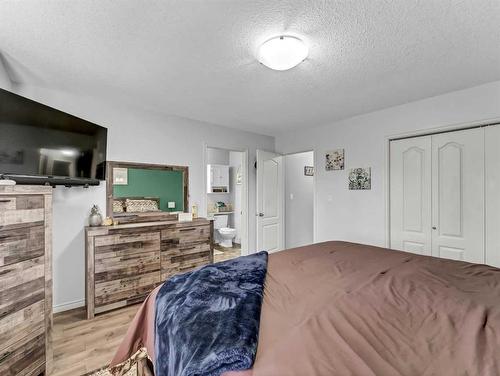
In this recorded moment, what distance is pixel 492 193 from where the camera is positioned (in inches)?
99.5

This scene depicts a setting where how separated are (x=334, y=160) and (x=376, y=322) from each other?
3.13 m

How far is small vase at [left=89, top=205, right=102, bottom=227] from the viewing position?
9.20ft

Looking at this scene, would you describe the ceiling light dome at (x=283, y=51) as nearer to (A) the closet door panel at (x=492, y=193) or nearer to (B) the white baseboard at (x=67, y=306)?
(A) the closet door panel at (x=492, y=193)

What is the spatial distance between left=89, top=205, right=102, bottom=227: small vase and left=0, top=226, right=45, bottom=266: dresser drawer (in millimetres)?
1112

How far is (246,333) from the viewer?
928 mm

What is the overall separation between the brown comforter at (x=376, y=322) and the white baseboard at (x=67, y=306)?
1.81m

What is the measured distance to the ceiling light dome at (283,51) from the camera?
173 centimetres

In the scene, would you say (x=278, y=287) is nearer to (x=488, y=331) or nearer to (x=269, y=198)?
(x=488, y=331)

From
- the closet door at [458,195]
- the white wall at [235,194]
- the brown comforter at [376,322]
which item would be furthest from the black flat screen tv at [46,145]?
the closet door at [458,195]

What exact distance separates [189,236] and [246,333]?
2488 millimetres

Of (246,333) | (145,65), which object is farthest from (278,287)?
(145,65)

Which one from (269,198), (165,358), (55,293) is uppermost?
(269,198)

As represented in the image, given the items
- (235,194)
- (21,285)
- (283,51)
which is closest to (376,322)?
(283,51)

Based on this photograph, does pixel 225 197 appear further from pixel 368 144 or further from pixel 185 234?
pixel 368 144
